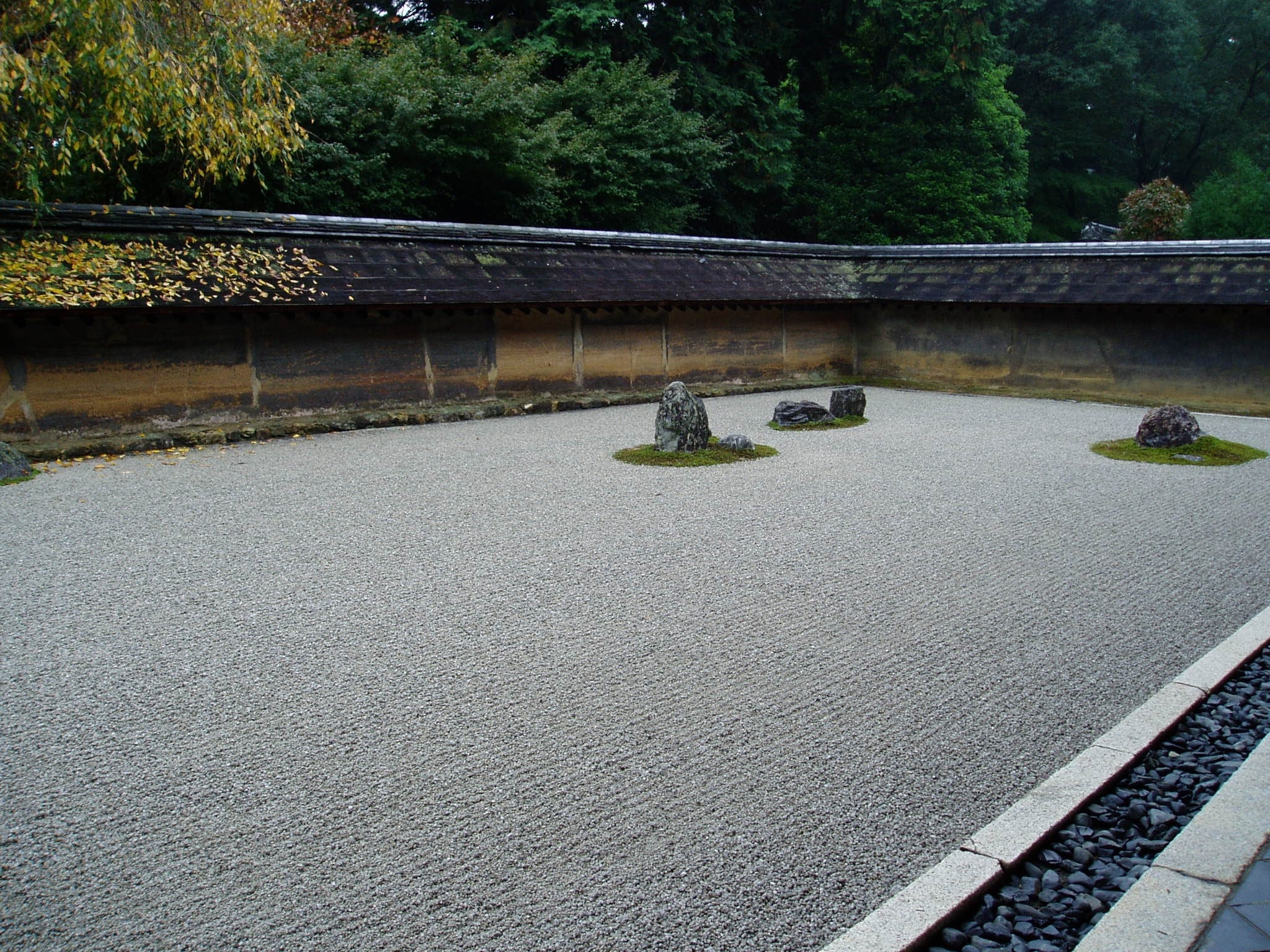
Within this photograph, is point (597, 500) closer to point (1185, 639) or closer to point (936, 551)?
point (936, 551)

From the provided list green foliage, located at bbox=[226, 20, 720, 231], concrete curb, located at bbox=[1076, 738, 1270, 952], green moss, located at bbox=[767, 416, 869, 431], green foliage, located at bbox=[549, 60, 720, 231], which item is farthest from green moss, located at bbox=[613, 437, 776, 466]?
green foliage, located at bbox=[549, 60, 720, 231]

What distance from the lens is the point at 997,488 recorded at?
783 centimetres

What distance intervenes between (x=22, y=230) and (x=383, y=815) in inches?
362

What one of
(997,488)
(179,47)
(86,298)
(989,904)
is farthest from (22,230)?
(989,904)

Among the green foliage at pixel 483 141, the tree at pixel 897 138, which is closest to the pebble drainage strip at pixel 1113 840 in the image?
the green foliage at pixel 483 141

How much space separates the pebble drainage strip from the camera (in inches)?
95.9

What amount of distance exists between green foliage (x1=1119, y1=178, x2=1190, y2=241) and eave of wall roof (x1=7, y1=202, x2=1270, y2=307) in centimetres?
1296

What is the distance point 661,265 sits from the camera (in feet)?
47.4

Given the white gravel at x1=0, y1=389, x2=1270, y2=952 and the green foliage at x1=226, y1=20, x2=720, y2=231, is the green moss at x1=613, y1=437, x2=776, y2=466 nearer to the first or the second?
the white gravel at x1=0, y1=389, x2=1270, y2=952

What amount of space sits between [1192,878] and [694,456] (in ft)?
22.1

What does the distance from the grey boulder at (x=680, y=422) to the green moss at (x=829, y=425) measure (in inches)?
85.3

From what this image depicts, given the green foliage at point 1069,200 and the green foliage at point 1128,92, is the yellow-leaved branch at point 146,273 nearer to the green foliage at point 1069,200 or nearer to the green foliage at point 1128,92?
the green foliage at point 1128,92

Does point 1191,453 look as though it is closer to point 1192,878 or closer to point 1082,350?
point 1082,350

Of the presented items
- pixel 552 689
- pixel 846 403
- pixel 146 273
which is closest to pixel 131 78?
pixel 146 273
